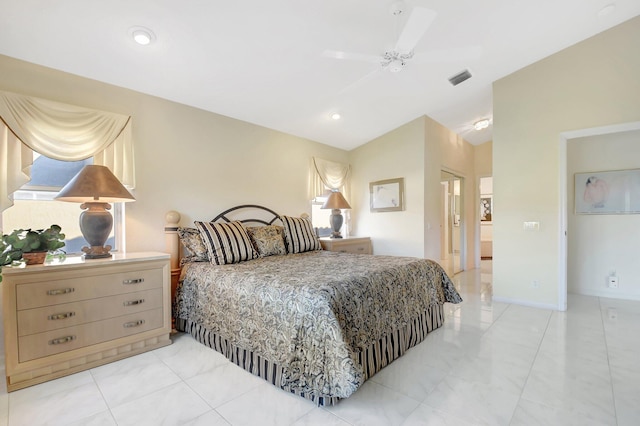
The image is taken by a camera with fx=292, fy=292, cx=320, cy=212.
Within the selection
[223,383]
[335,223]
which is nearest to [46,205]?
[223,383]

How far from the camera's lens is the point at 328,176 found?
5098 millimetres

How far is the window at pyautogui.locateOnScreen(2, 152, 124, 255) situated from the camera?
→ 2.48 m

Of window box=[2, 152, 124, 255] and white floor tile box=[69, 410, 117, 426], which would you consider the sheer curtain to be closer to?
window box=[2, 152, 124, 255]

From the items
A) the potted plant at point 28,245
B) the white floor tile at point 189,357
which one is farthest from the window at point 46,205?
the white floor tile at point 189,357

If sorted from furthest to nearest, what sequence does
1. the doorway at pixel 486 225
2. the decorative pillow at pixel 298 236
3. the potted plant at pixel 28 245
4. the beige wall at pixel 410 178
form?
the doorway at pixel 486 225 → the beige wall at pixel 410 178 → the decorative pillow at pixel 298 236 → the potted plant at pixel 28 245

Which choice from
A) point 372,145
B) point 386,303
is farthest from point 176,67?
point 372,145

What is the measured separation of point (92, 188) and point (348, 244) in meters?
3.30

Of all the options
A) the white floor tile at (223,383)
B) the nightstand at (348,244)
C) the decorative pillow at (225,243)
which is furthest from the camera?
the nightstand at (348,244)

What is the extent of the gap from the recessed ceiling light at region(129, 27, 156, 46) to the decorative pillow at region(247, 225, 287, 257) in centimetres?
203

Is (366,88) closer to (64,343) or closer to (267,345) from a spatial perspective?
(267,345)

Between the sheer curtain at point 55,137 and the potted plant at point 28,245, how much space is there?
0.46 m

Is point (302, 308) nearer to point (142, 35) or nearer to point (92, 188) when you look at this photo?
point (92, 188)

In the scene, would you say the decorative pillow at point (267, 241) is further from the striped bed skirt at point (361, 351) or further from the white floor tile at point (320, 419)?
the white floor tile at point (320, 419)

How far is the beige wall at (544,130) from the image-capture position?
3.34 metres
